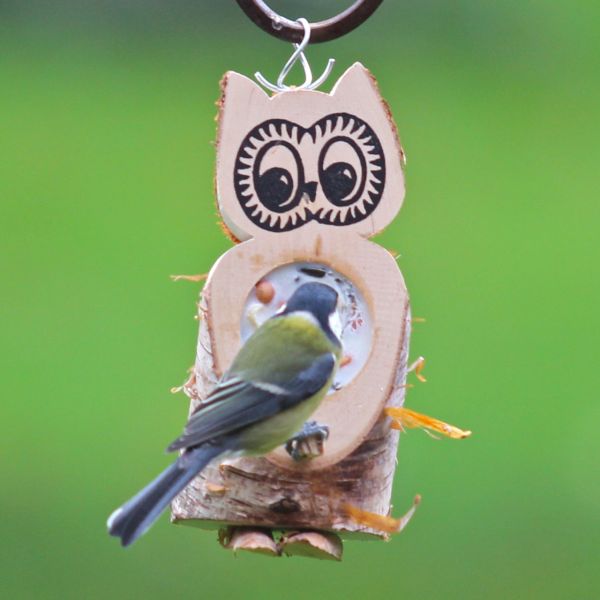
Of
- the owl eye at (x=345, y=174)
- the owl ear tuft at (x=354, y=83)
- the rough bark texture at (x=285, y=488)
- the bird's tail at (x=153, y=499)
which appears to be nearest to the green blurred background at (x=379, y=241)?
the rough bark texture at (x=285, y=488)

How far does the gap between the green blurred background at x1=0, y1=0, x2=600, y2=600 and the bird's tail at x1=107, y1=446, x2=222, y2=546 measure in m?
4.13

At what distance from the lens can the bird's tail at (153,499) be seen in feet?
10.2

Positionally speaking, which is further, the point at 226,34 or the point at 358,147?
the point at 226,34

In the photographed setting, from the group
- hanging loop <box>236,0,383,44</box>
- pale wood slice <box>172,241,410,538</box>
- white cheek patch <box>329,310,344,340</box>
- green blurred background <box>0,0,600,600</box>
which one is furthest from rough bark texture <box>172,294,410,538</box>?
green blurred background <box>0,0,600,600</box>

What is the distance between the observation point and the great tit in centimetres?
340

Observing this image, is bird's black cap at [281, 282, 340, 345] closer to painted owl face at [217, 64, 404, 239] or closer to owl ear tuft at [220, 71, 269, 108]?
painted owl face at [217, 64, 404, 239]

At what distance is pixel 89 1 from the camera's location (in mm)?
12023

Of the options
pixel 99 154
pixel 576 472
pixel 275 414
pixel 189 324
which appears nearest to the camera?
pixel 275 414

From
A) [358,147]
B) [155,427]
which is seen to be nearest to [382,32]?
[155,427]

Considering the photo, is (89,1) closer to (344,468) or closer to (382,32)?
(382,32)

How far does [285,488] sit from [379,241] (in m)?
6.03

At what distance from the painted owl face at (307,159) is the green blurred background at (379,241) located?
3.87 metres

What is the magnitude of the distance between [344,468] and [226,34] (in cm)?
864

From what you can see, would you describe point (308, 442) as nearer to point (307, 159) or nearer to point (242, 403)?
point (242, 403)
